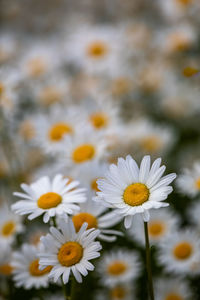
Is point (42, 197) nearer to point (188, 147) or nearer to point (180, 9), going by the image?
point (188, 147)

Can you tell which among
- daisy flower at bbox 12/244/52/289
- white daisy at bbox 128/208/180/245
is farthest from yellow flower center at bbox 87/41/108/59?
daisy flower at bbox 12/244/52/289

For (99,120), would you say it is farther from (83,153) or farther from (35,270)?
(35,270)

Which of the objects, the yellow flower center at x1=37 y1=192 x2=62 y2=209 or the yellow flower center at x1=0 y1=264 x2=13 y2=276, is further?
the yellow flower center at x1=0 y1=264 x2=13 y2=276

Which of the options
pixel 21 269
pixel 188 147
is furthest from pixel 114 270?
pixel 188 147

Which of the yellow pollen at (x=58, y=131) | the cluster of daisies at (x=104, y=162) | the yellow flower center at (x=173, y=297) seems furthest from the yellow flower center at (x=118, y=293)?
the yellow pollen at (x=58, y=131)

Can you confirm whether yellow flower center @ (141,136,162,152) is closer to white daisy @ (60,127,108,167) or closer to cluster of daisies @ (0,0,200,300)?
cluster of daisies @ (0,0,200,300)

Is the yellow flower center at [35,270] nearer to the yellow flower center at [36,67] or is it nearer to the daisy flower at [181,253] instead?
the daisy flower at [181,253]

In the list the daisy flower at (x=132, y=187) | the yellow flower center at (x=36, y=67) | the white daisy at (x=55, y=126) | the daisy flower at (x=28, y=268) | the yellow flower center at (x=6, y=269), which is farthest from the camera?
the yellow flower center at (x=36, y=67)
